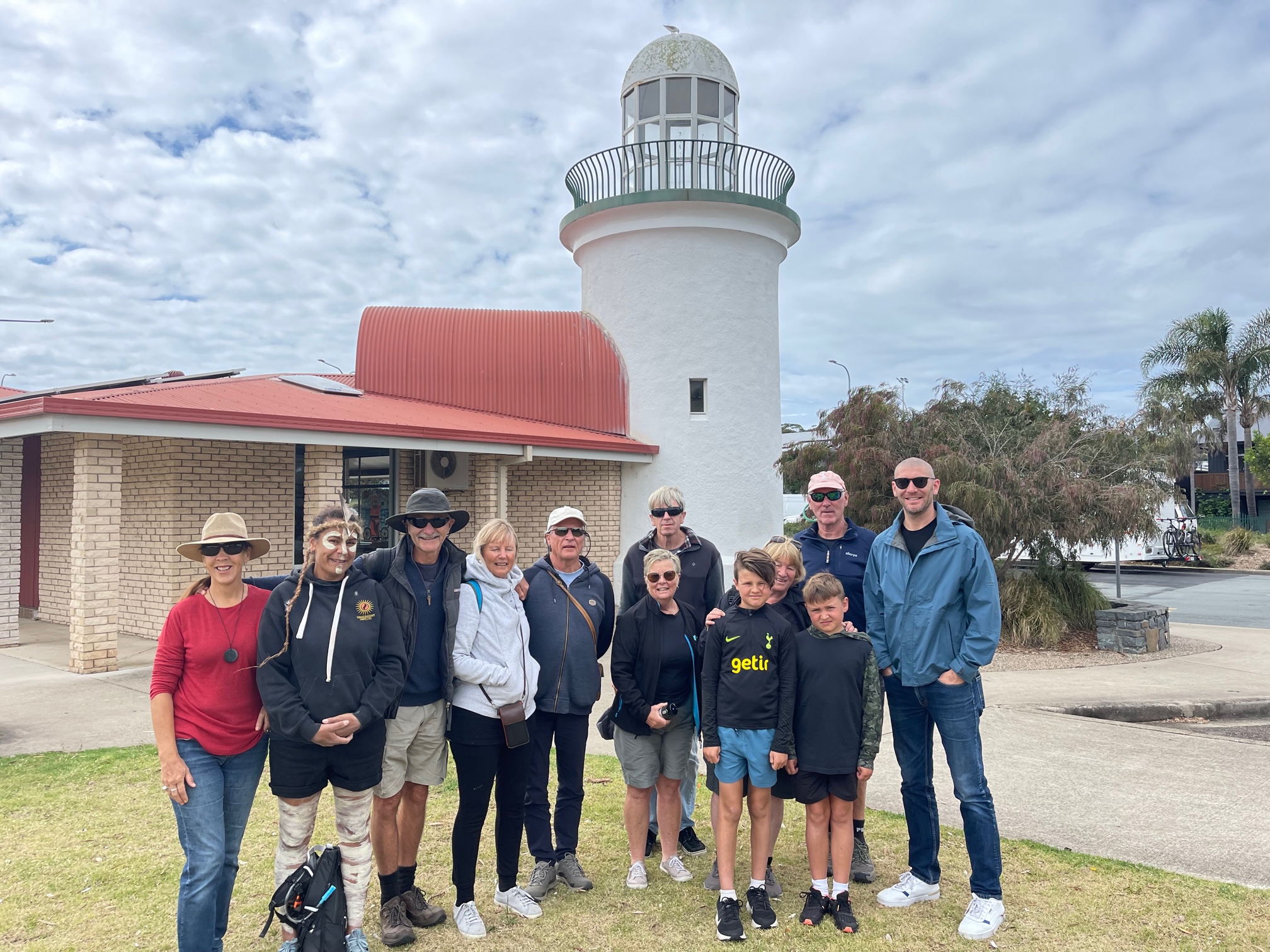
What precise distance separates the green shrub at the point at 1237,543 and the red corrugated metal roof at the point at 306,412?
23965 mm

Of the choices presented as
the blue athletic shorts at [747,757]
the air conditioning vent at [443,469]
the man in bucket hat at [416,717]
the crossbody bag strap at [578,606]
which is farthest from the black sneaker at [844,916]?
the air conditioning vent at [443,469]

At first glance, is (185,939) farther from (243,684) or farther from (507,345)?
(507,345)

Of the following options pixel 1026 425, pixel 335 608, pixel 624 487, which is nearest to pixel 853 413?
pixel 1026 425

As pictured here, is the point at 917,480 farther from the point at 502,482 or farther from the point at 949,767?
the point at 502,482

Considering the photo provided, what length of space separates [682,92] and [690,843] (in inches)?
550

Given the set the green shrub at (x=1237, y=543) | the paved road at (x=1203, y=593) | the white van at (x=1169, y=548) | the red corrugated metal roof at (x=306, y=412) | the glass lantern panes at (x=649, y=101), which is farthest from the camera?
the green shrub at (x=1237, y=543)

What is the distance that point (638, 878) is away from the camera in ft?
13.3

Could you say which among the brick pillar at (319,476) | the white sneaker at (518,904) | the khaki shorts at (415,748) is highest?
the brick pillar at (319,476)

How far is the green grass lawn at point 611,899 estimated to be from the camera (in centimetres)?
357

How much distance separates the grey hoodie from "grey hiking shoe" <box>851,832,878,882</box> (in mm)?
1832

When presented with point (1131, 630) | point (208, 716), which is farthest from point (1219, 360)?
point (208, 716)

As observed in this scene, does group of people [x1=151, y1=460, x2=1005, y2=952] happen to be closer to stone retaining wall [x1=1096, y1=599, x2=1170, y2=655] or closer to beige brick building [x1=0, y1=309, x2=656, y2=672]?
beige brick building [x1=0, y1=309, x2=656, y2=672]

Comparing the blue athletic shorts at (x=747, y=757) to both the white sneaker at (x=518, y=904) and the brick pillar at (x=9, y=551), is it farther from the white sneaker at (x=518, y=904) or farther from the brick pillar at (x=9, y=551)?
the brick pillar at (x=9, y=551)

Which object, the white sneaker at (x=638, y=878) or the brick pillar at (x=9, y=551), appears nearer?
the white sneaker at (x=638, y=878)
